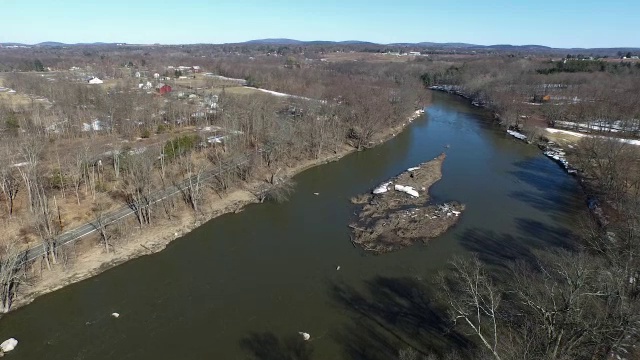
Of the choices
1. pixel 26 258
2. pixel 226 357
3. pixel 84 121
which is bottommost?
pixel 226 357

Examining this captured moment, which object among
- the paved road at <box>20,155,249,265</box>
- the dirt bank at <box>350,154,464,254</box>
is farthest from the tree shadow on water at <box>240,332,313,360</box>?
the paved road at <box>20,155,249,265</box>

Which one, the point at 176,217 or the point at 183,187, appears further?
the point at 183,187

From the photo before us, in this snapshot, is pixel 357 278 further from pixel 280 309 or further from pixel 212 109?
pixel 212 109

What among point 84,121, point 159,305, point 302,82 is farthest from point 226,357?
point 302,82

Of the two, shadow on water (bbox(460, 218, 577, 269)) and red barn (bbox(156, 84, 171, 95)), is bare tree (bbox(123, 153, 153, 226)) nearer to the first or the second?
shadow on water (bbox(460, 218, 577, 269))

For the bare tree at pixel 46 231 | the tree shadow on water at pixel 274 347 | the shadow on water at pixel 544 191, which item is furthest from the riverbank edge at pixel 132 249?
the shadow on water at pixel 544 191

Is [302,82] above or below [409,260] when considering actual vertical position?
above
